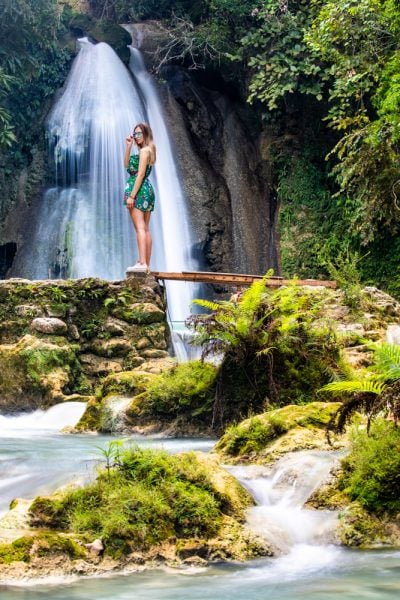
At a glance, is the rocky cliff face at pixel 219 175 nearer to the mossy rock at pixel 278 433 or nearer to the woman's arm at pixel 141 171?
the woman's arm at pixel 141 171

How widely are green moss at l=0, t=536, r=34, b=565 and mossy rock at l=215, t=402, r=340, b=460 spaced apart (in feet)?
8.14

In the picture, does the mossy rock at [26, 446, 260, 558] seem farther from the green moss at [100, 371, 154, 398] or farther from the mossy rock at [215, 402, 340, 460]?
the green moss at [100, 371, 154, 398]

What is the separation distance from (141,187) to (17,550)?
9.44m

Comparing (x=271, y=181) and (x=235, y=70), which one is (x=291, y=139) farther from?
(x=235, y=70)

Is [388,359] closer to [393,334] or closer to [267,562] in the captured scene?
[267,562]

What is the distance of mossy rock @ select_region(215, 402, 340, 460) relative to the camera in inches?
262

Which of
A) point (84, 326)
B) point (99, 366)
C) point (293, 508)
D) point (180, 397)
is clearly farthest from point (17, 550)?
point (84, 326)

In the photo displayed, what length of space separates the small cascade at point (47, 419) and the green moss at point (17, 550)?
17.2 feet

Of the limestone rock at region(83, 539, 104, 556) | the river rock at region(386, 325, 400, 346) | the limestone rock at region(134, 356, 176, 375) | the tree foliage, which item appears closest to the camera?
the limestone rock at region(83, 539, 104, 556)

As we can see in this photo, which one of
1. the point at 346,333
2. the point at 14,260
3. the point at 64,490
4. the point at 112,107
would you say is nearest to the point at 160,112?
the point at 112,107

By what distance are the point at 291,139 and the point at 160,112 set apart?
4.20m

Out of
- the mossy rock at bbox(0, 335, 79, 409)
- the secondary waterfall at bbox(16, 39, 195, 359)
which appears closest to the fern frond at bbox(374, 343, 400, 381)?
the mossy rock at bbox(0, 335, 79, 409)

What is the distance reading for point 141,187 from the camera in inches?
528

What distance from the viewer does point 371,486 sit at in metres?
5.43
